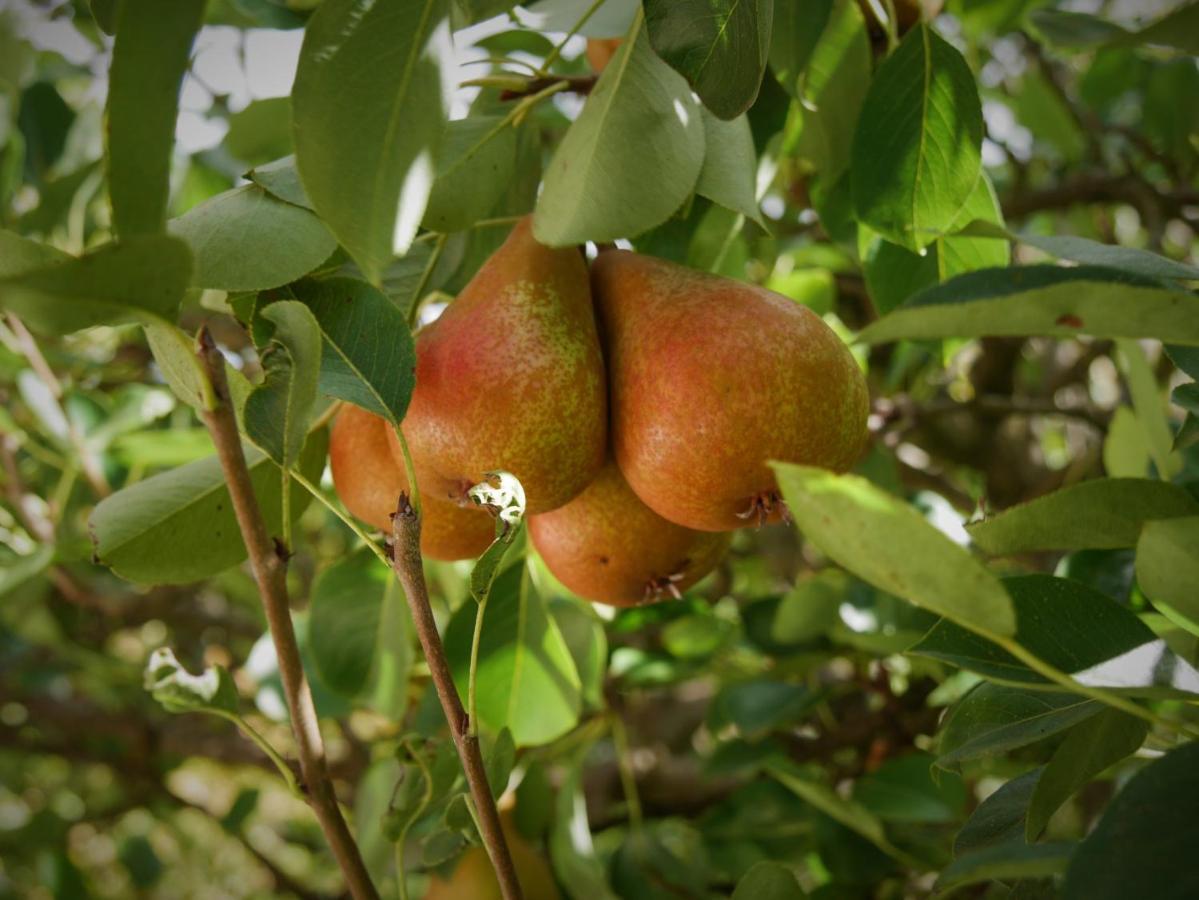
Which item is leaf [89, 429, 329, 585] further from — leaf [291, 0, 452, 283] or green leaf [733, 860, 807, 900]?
green leaf [733, 860, 807, 900]

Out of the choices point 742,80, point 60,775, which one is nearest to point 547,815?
point 742,80

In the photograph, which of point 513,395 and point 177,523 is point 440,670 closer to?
point 513,395

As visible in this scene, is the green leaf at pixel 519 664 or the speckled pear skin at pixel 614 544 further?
the green leaf at pixel 519 664

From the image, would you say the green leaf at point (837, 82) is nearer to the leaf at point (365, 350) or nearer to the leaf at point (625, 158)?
the leaf at point (625, 158)

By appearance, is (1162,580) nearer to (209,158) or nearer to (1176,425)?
(1176,425)

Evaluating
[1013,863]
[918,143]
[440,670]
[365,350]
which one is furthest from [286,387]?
[918,143]

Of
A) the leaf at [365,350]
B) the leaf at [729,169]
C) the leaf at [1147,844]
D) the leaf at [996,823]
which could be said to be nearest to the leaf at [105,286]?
the leaf at [365,350]
